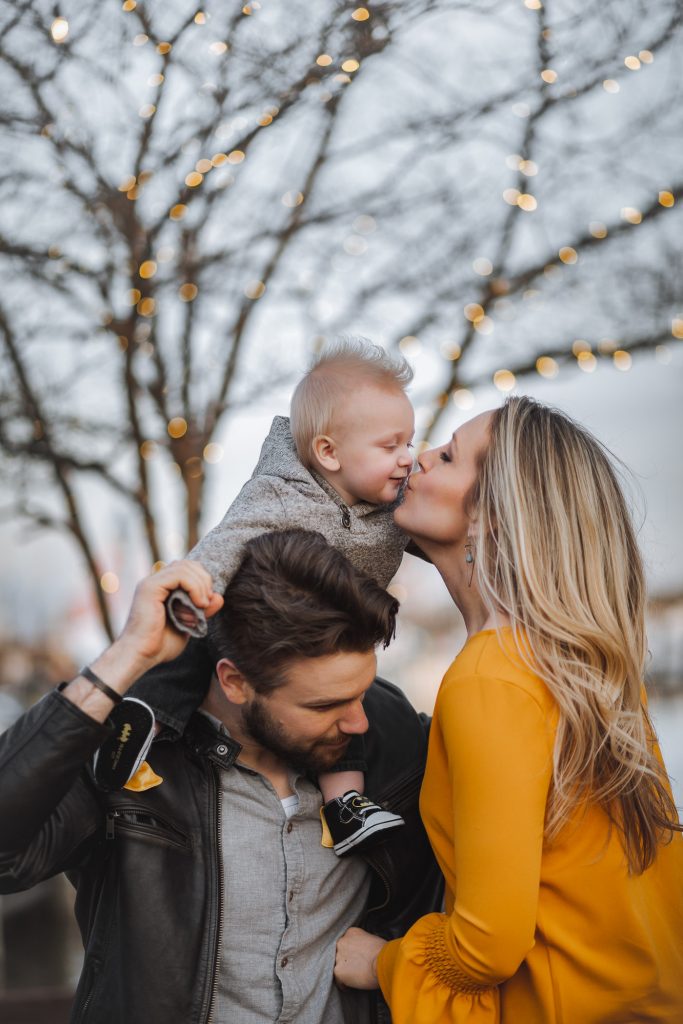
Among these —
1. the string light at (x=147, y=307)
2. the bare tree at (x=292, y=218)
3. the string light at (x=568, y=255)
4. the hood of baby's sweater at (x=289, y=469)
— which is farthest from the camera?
the string light at (x=568, y=255)

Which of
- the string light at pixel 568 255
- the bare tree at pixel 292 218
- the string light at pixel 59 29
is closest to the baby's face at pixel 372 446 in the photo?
the bare tree at pixel 292 218

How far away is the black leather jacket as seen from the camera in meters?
1.49

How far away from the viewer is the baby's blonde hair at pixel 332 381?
2104 mm

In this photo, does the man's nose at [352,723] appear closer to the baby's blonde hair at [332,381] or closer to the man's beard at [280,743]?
the man's beard at [280,743]

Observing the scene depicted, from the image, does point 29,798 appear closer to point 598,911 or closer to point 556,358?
point 598,911

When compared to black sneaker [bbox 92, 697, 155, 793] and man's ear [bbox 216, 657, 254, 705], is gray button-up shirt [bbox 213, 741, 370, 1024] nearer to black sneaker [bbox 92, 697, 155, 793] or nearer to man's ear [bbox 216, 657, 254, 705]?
man's ear [bbox 216, 657, 254, 705]

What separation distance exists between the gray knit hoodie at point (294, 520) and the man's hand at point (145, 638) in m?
0.13

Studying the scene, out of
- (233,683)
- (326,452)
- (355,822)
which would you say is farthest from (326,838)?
(326,452)

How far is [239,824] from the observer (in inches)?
70.8

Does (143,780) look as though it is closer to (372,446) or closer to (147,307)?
(372,446)

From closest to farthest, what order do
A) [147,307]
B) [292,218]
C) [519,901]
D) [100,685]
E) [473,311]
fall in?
[519,901]
[100,685]
[147,307]
[292,218]
[473,311]

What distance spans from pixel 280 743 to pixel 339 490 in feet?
1.81

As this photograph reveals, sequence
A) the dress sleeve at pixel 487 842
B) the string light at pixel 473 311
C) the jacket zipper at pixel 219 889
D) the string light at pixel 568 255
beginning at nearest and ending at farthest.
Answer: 1. the dress sleeve at pixel 487 842
2. the jacket zipper at pixel 219 889
3. the string light at pixel 568 255
4. the string light at pixel 473 311

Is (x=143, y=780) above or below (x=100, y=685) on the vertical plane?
below
